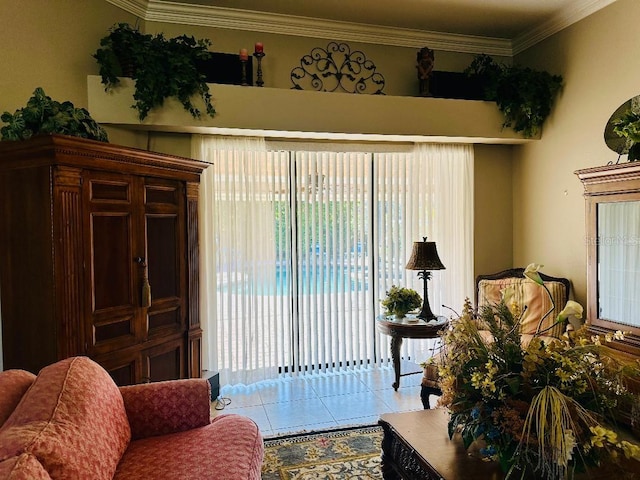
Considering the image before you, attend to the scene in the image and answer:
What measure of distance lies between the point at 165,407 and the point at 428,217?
3067mm

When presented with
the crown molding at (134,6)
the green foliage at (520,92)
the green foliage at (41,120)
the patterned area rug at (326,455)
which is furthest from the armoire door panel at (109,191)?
the green foliage at (520,92)

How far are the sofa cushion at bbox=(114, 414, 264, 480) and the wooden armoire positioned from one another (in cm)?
75

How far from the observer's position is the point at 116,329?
101 inches

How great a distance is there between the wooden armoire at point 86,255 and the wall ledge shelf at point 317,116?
2.17 feet

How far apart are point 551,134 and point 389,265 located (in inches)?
73.1

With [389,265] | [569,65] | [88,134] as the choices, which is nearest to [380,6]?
[569,65]

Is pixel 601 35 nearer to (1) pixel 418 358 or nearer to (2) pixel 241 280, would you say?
(1) pixel 418 358

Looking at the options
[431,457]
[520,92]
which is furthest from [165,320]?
[520,92]

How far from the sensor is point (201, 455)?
1816 millimetres

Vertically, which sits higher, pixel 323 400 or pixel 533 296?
pixel 533 296

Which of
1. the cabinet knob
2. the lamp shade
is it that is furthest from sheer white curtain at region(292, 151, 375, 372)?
the cabinet knob

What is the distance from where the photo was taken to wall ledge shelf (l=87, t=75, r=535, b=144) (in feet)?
10.6

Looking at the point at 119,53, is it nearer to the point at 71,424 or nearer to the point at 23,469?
the point at 71,424

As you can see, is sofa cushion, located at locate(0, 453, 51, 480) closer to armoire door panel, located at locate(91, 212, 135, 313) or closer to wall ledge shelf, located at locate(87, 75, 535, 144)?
armoire door panel, located at locate(91, 212, 135, 313)
